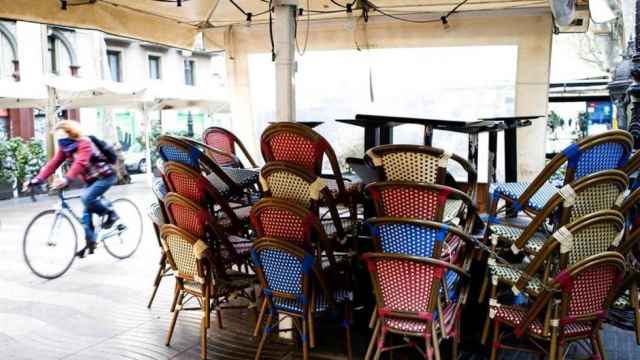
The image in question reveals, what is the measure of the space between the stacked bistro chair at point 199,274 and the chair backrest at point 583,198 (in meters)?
1.86

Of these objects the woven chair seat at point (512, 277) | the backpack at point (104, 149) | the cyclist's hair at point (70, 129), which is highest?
the cyclist's hair at point (70, 129)

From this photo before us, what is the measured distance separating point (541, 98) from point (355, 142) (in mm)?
2163

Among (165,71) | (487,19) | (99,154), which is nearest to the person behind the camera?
(487,19)

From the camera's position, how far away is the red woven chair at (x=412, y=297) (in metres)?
2.81

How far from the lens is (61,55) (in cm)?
1930

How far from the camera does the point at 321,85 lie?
662 centimetres

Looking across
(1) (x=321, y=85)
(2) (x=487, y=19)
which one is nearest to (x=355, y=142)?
(1) (x=321, y=85)

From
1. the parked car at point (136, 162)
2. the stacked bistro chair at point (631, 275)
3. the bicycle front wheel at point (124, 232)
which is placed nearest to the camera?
→ the stacked bistro chair at point (631, 275)

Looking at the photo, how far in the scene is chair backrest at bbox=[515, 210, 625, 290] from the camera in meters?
2.69

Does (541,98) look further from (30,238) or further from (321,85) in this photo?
(30,238)

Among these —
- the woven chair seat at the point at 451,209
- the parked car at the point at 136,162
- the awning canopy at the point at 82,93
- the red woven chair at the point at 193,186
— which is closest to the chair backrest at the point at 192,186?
the red woven chair at the point at 193,186

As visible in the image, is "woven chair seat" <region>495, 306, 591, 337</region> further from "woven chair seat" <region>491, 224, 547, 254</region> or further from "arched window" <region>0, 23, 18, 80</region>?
"arched window" <region>0, 23, 18, 80</region>

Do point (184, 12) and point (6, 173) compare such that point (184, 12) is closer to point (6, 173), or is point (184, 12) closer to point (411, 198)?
point (411, 198)

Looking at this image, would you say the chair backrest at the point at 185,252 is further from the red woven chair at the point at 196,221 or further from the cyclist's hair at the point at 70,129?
the cyclist's hair at the point at 70,129
